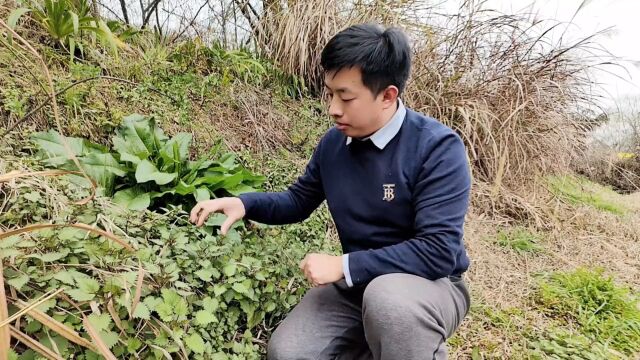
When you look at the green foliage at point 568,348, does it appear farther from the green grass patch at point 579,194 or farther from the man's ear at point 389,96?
the green grass patch at point 579,194

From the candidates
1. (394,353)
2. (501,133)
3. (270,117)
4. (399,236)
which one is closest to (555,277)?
(501,133)

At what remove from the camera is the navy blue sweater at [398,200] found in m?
1.40

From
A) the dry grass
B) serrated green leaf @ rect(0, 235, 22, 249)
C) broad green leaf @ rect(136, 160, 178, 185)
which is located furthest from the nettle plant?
the dry grass

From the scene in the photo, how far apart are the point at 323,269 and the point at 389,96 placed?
0.61 metres

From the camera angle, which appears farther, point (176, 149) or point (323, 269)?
point (176, 149)

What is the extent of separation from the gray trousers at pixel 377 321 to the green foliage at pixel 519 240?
1694 mm

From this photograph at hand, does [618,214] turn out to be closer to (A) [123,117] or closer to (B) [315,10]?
(B) [315,10]

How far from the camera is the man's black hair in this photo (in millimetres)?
1415

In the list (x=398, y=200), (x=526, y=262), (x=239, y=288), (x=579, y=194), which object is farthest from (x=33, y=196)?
(x=579, y=194)

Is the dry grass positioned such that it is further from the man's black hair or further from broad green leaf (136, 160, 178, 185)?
broad green leaf (136, 160, 178, 185)

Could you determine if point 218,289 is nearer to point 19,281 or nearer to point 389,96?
point 19,281

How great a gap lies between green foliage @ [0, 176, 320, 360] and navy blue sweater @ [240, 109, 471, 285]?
0.24 meters

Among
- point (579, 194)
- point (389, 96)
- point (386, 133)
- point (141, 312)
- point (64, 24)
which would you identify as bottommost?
point (579, 194)

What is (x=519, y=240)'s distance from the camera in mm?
3145
